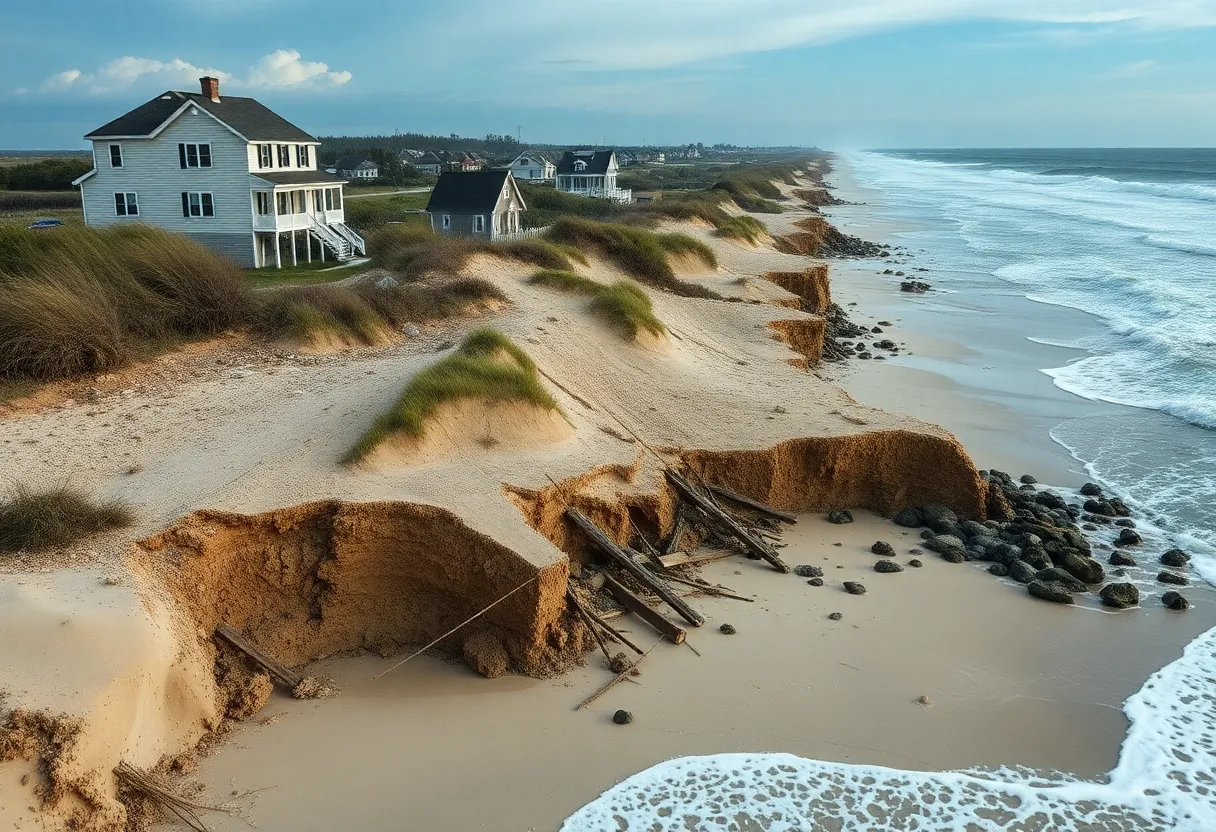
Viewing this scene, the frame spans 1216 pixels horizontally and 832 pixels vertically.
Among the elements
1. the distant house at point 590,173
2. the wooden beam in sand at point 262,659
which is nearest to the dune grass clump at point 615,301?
the wooden beam in sand at point 262,659

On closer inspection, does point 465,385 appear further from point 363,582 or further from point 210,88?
point 210,88

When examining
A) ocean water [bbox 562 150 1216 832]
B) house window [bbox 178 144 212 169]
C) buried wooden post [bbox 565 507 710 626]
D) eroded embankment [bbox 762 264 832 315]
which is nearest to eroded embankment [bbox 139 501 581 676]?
buried wooden post [bbox 565 507 710 626]

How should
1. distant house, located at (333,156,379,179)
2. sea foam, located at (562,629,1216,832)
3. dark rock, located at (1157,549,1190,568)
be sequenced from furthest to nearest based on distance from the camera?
distant house, located at (333,156,379,179) → dark rock, located at (1157,549,1190,568) → sea foam, located at (562,629,1216,832)

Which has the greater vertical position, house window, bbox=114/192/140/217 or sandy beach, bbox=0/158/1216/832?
house window, bbox=114/192/140/217

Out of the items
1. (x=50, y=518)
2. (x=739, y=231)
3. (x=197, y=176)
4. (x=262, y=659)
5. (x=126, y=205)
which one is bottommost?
(x=262, y=659)

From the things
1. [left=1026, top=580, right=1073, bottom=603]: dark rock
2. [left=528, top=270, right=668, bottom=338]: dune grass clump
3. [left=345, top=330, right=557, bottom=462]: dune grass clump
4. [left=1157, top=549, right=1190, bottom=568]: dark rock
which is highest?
[left=528, top=270, right=668, bottom=338]: dune grass clump

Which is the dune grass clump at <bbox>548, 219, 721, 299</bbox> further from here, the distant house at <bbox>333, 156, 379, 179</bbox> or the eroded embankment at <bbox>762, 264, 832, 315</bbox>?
the distant house at <bbox>333, 156, 379, 179</bbox>

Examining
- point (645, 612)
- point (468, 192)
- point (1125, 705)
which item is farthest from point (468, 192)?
point (1125, 705)

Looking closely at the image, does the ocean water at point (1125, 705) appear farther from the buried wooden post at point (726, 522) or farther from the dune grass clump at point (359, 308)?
the dune grass clump at point (359, 308)
